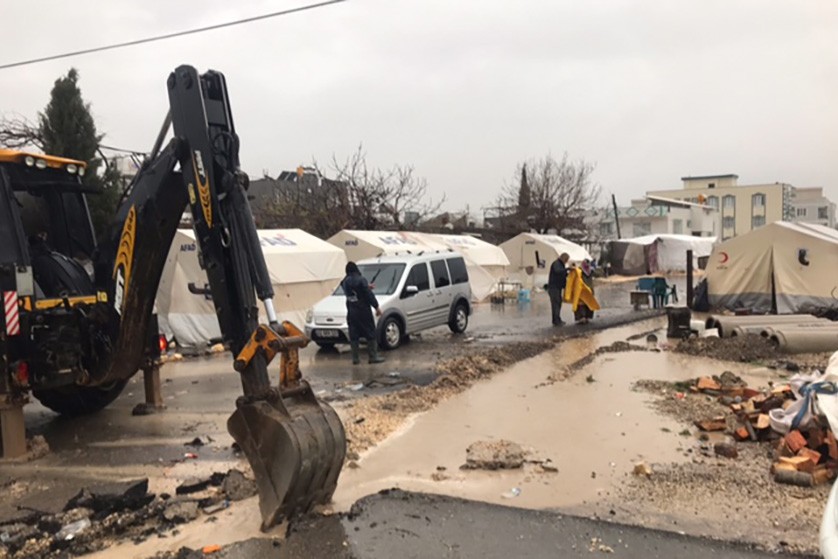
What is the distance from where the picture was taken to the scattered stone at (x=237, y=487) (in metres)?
5.50

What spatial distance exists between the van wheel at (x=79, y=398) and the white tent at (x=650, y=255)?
42.5 metres

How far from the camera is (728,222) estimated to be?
341 ft

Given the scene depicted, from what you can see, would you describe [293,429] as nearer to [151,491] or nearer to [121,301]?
[151,491]

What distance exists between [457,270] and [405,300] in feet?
8.94

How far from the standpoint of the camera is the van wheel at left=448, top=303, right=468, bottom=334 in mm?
16859

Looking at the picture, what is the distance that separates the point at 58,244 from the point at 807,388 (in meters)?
8.74

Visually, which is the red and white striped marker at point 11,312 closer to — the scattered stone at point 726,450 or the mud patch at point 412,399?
the mud patch at point 412,399

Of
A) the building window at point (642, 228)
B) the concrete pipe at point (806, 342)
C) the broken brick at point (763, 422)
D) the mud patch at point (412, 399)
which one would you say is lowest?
the mud patch at point (412, 399)

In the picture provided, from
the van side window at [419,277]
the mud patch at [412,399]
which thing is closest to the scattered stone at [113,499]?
the mud patch at [412,399]

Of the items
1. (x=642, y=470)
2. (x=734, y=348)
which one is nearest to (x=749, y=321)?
(x=734, y=348)

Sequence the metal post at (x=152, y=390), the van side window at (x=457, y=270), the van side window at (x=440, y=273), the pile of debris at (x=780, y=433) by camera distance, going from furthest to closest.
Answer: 1. the van side window at (x=457, y=270)
2. the van side window at (x=440, y=273)
3. the metal post at (x=152, y=390)
4. the pile of debris at (x=780, y=433)

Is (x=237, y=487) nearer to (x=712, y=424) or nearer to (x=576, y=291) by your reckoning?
(x=712, y=424)

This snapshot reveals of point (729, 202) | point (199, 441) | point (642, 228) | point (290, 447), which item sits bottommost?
point (199, 441)

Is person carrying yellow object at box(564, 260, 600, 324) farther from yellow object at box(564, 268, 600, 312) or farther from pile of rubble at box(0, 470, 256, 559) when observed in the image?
pile of rubble at box(0, 470, 256, 559)
